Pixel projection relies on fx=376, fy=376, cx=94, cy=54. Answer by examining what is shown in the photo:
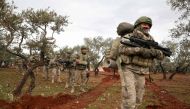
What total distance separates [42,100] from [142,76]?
7.55 meters

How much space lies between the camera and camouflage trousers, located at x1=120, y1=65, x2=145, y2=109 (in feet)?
29.5

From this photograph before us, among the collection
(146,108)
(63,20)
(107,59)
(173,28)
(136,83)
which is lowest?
(146,108)

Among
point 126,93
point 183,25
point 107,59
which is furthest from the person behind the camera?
point 183,25

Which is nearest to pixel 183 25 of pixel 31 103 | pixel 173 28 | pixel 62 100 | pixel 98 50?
pixel 173 28

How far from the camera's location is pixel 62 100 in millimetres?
17359

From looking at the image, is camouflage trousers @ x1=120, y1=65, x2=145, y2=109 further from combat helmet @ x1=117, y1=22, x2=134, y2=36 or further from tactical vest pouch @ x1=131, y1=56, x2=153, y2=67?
combat helmet @ x1=117, y1=22, x2=134, y2=36

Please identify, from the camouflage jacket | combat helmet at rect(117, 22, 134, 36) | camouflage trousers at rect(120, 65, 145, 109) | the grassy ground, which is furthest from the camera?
the grassy ground

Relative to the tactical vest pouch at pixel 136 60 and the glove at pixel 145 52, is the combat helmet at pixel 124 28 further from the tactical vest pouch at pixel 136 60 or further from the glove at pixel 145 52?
the glove at pixel 145 52

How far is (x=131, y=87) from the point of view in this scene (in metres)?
9.06

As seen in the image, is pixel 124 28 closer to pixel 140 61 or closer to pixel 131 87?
pixel 140 61

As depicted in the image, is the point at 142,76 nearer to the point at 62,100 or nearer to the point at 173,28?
the point at 62,100

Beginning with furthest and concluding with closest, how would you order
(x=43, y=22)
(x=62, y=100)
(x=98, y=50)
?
(x=98, y=50)
(x=43, y=22)
(x=62, y=100)

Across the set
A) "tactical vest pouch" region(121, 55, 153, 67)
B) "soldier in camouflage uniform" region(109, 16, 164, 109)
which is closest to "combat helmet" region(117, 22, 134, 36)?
"soldier in camouflage uniform" region(109, 16, 164, 109)

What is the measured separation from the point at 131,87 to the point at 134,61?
64 cm
